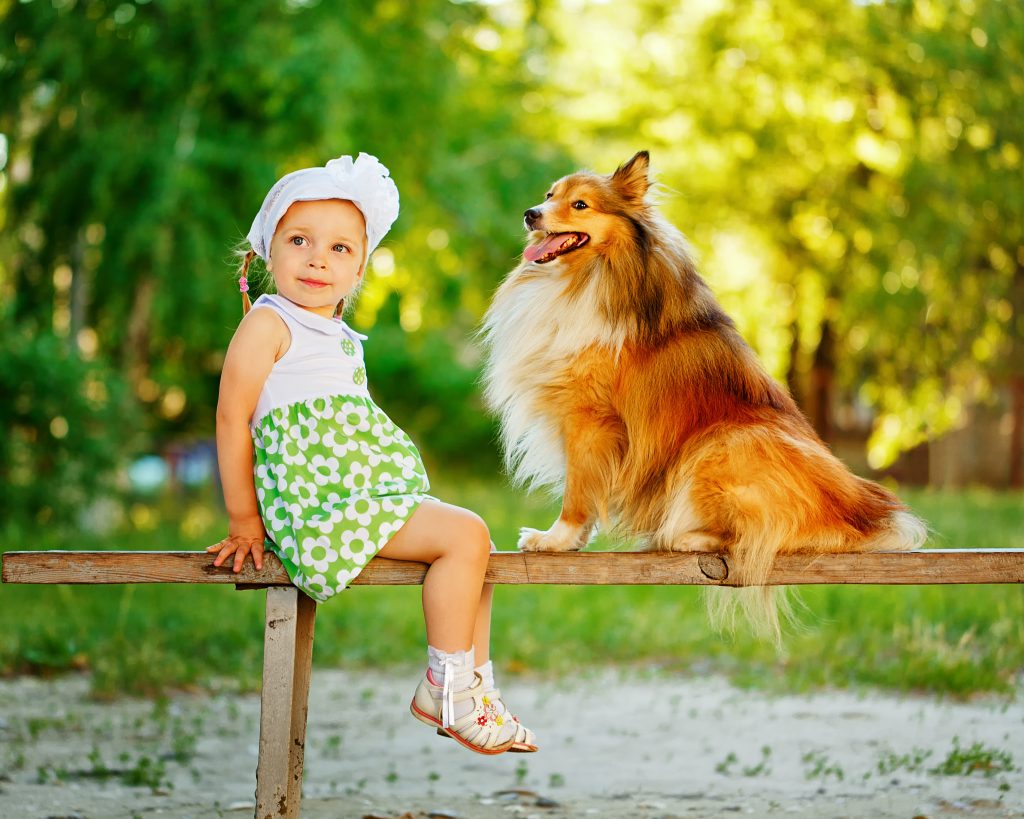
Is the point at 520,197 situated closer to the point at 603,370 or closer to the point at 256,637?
the point at 256,637

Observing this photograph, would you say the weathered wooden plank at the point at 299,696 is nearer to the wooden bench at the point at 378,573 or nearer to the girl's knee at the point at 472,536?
the wooden bench at the point at 378,573

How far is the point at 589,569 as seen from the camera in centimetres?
326

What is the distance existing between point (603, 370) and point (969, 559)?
115cm

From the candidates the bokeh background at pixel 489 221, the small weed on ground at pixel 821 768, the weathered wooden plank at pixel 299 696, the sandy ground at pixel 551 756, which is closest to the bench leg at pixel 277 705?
the weathered wooden plank at pixel 299 696

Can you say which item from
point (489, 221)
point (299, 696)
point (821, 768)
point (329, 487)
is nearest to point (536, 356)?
point (329, 487)

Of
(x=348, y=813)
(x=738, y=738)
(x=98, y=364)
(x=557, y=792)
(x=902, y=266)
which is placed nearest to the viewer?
(x=348, y=813)

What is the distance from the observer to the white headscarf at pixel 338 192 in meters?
3.27

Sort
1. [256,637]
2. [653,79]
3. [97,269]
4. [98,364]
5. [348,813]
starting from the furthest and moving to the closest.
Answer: [653,79] → [97,269] → [98,364] → [256,637] → [348,813]

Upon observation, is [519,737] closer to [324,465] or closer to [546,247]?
[324,465]

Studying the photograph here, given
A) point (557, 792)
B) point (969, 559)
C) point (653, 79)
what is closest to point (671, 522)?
point (969, 559)

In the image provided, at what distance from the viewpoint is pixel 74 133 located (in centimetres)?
1161

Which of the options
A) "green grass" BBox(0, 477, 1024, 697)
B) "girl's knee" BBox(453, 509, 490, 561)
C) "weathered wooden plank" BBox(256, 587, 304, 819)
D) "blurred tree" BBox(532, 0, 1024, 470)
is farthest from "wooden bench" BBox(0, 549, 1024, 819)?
"blurred tree" BBox(532, 0, 1024, 470)

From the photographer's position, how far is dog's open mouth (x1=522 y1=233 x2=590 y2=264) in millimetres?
3855

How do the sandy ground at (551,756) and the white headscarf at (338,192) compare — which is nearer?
the white headscarf at (338,192)
